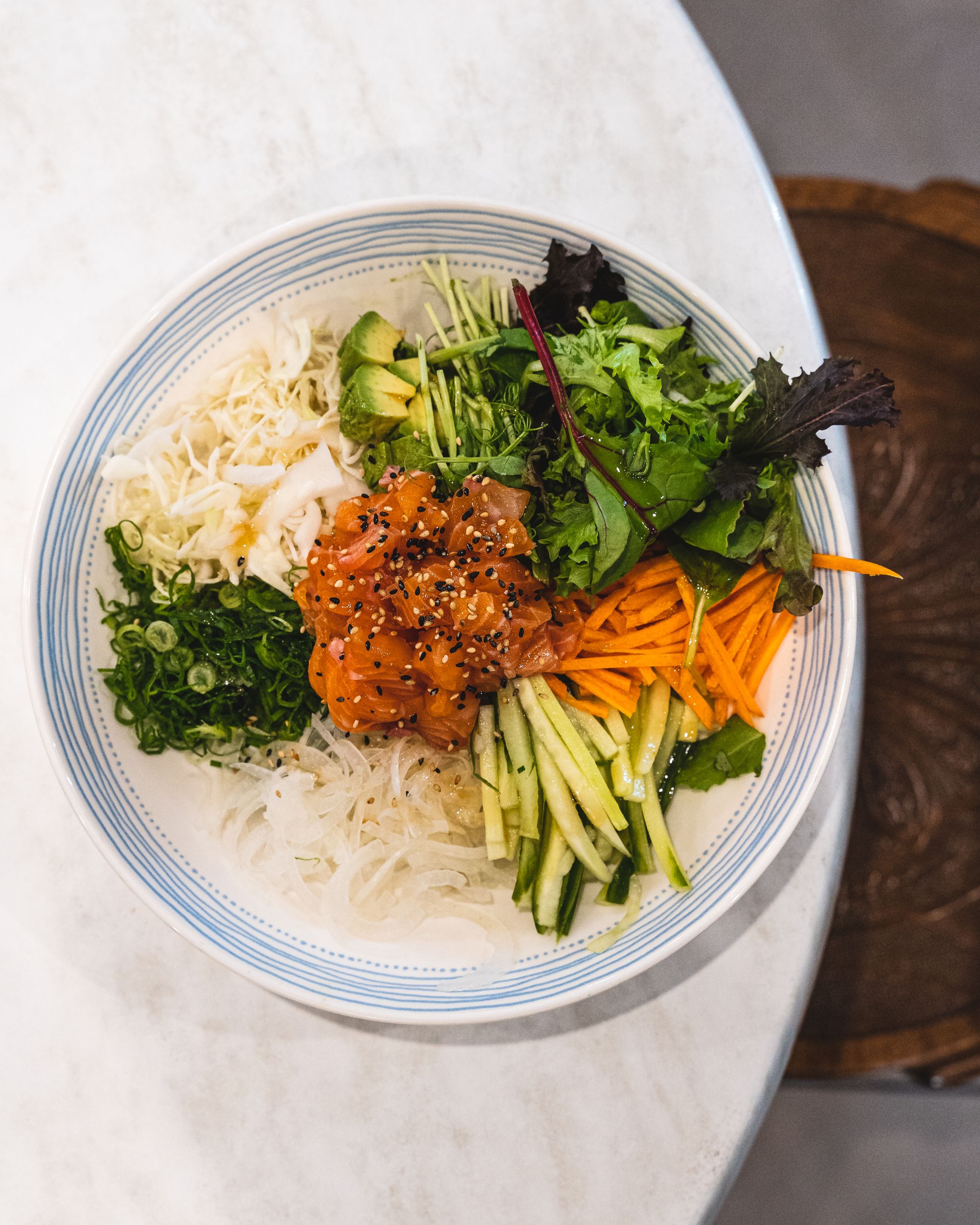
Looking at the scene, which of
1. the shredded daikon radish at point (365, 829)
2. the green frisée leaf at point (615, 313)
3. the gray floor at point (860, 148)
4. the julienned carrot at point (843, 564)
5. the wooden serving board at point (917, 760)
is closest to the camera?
the julienned carrot at point (843, 564)

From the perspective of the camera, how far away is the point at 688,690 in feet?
6.26

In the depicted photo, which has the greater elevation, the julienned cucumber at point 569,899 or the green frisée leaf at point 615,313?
the green frisée leaf at point 615,313

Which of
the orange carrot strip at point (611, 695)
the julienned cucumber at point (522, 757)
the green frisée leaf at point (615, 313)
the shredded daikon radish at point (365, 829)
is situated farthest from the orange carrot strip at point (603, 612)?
the green frisée leaf at point (615, 313)

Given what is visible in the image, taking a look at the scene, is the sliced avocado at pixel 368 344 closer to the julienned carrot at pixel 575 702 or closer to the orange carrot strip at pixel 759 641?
the julienned carrot at pixel 575 702

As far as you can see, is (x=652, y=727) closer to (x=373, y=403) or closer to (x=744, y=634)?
(x=744, y=634)

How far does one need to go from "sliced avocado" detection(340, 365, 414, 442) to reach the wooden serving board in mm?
1876

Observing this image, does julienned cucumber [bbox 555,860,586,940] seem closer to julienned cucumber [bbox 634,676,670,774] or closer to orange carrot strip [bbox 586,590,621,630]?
julienned cucumber [bbox 634,676,670,774]

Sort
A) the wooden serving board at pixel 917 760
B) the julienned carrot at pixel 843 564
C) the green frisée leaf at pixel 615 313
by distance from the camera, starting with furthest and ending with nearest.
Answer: the wooden serving board at pixel 917 760 → the green frisée leaf at pixel 615 313 → the julienned carrot at pixel 843 564

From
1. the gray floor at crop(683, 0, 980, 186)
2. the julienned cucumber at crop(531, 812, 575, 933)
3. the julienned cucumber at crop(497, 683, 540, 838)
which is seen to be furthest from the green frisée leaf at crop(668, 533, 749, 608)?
the gray floor at crop(683, 0, 980, 186)

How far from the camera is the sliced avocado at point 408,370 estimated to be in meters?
1.95

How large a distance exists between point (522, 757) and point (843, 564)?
78 cm

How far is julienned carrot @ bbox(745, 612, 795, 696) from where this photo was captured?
191 cm

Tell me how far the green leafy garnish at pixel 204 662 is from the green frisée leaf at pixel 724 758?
2.85ft

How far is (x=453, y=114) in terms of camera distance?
2.07m
